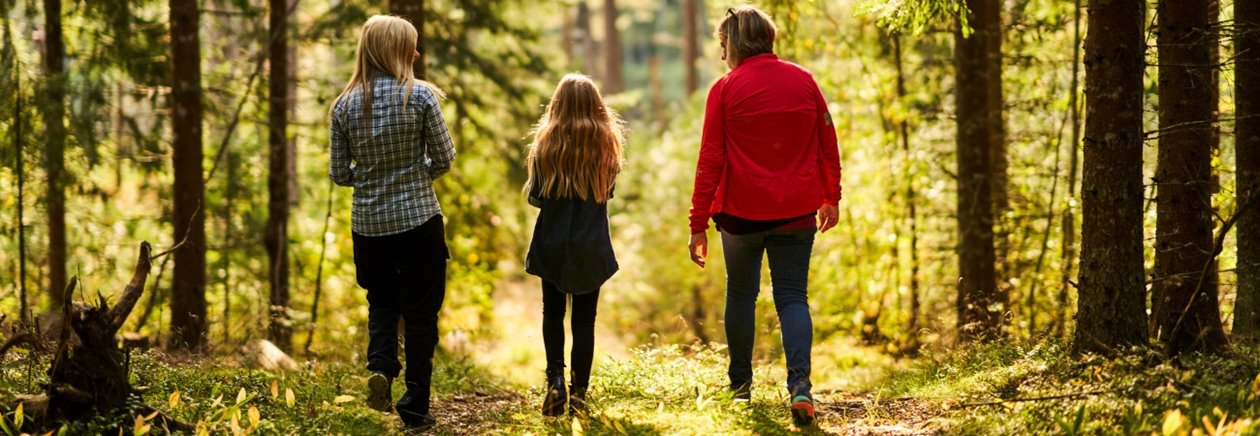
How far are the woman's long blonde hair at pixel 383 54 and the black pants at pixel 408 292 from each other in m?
0.66

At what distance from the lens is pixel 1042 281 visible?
9.73 m

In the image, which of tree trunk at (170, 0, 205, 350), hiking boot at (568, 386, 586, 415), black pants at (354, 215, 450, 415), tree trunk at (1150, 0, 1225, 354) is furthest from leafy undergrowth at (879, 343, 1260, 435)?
tree trunk at (170, 0, 205, 350)

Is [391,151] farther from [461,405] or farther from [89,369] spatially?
[461,405]

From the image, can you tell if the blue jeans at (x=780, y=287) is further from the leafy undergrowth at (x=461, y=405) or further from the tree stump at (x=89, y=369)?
the tree stump at (x=89, y=369)

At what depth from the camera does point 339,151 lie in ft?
17.9

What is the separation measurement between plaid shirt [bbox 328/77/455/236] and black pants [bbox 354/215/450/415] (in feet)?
0.30

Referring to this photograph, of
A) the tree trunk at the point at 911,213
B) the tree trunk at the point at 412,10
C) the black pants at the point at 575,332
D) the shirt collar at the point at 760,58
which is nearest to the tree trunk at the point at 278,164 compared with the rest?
the tree trunk at the point at 412,10

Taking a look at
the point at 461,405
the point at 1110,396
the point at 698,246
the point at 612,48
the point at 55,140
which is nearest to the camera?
the point at 1110,396

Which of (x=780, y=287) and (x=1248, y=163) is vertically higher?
(x=1248, y=163)

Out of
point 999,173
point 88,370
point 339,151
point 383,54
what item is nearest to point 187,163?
point 339,151

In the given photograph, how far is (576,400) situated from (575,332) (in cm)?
36

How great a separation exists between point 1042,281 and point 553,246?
596 cm

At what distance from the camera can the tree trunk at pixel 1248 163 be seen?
19.0ft

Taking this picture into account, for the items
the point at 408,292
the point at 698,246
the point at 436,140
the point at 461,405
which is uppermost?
the point at 436,140
